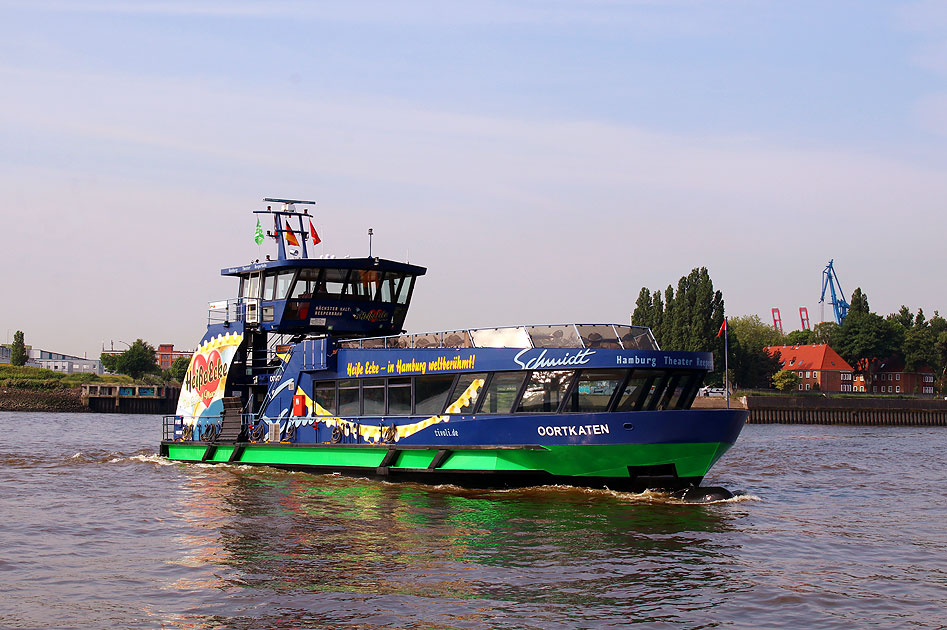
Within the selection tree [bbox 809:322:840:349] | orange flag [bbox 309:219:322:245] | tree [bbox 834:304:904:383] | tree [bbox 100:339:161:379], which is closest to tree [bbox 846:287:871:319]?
tree [bbox 834:304:904:383]

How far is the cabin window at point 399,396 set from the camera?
2198 centimetres

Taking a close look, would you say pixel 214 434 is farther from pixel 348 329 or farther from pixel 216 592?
pixel 216 592

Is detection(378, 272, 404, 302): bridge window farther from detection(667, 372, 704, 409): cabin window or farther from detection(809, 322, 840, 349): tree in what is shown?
detection(809, 322, 840, 349): tree

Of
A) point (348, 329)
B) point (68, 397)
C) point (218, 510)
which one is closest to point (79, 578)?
point (218, 510)

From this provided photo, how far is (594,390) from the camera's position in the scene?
19391 mm

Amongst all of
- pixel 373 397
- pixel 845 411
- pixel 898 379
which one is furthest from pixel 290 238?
pixel 898 379

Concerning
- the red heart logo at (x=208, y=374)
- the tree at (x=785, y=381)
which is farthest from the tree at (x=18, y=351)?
the red heart logo at (x=208, y=374)

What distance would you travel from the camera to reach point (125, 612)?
36.1 ft

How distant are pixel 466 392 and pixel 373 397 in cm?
302

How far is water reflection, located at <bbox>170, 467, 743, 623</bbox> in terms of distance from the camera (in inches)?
480

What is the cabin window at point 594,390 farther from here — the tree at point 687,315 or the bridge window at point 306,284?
the tree at point 687,315

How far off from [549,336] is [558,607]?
906cm

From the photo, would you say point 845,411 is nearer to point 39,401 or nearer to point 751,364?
point 751,364

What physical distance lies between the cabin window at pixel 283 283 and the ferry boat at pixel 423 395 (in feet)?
0.14
